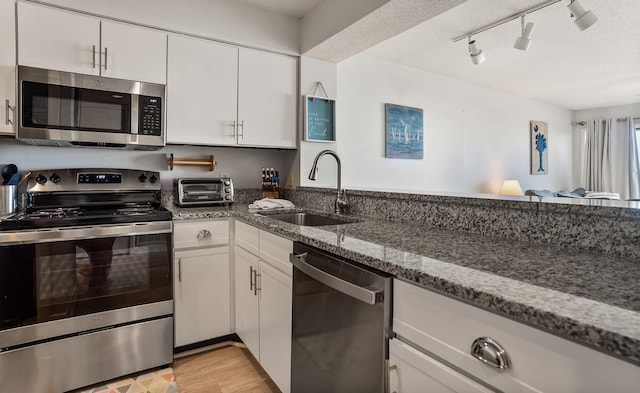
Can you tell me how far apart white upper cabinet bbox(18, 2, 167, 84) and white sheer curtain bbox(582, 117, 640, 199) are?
7.04 meters

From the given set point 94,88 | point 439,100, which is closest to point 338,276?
point 94,88

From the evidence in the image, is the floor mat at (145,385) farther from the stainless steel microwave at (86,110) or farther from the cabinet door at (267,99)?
the cabinet door at (267,99)

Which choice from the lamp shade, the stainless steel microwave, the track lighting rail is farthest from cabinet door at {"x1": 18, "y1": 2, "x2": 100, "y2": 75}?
the lamp shade

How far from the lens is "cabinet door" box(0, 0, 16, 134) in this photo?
175cm

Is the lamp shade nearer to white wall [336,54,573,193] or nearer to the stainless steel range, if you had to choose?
white wall [336,54,573,193]

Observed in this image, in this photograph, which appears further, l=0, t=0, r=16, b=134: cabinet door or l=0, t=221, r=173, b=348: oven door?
l=0, t=0, r=16, b=134: cabinet door

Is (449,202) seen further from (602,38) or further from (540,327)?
(602,38)

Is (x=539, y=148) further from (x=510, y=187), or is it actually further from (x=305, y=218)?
(x=305, y=218)

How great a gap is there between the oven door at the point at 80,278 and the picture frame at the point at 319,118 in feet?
4.16

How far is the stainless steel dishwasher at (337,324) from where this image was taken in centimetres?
94

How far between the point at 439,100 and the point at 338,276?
11.2ft

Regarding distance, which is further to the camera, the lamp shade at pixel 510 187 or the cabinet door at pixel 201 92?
the lamp shade at pixel 510 187

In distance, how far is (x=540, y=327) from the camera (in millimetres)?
599

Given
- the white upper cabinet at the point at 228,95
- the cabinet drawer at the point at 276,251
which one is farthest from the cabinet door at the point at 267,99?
the cabinet drawer at the point at 276,251
